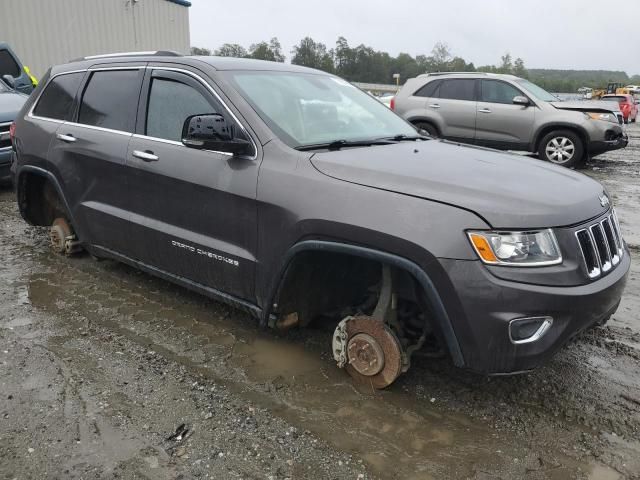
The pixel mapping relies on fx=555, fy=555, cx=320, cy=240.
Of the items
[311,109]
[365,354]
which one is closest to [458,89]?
[311,109]

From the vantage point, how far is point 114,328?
11.9ft

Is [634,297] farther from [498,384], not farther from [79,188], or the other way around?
[79,188]

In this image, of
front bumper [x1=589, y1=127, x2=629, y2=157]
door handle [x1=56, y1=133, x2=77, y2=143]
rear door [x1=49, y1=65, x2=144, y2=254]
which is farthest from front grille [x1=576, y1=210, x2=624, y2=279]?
front bumper [x1=589, y1=127, x2=629, y2=157]

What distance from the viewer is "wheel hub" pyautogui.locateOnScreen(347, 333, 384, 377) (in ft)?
9.38

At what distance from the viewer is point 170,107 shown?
3.61m

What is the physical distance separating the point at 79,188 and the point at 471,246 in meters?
3.10

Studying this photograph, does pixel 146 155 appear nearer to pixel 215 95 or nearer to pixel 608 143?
pixel 215 95

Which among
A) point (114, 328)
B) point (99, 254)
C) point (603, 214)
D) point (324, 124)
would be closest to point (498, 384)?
point (603, 214)

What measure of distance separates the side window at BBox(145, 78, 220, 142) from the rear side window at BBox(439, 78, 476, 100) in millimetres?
8371

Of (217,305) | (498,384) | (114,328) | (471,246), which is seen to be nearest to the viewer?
(471,246)

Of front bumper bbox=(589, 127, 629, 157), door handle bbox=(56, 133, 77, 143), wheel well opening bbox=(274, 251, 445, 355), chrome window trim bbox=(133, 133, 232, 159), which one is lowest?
wheel well opening bbox=(274, 251, 445, 355)

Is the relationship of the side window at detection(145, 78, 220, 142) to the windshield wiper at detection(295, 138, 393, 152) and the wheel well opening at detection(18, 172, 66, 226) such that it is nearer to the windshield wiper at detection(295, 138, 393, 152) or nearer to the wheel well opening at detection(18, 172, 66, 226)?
the windshield wiper at detection(295, 138, 393, 152)

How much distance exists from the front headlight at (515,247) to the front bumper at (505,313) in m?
0.07

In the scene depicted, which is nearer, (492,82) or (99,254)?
(99,254)
